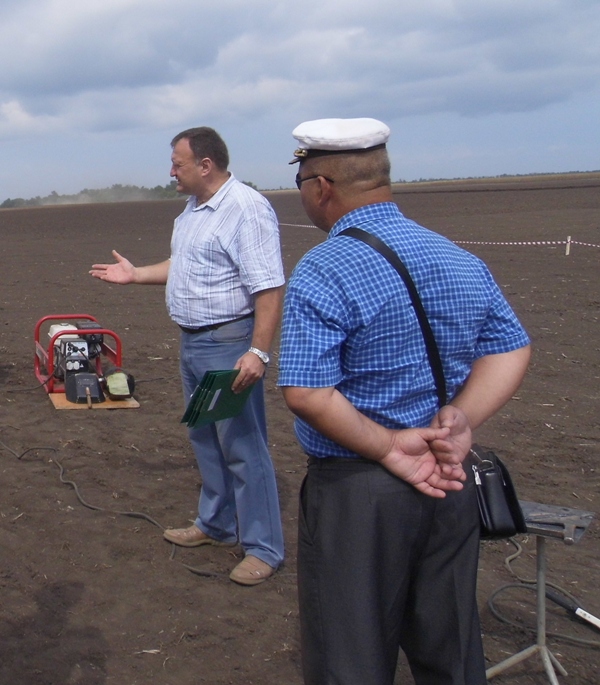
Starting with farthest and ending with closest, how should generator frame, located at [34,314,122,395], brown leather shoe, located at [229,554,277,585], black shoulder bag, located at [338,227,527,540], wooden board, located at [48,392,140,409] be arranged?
generator frame, located at [34,314,122,395], wooden board, located at [48,392,140,409], brown leather shoe, located at [229,554,277,585], black shoulder bag, located at [338,227,527,540]

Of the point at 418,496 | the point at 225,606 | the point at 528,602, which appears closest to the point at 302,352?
the point at 418,496

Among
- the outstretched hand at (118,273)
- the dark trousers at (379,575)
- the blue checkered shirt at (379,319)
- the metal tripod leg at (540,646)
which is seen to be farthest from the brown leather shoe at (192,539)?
the blue checkered shirt at (379,319)

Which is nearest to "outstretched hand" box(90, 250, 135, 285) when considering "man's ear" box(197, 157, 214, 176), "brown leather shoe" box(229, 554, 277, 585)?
"man's ear" box(197, 157, 214, 176)

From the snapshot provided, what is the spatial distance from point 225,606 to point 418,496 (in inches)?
82.5

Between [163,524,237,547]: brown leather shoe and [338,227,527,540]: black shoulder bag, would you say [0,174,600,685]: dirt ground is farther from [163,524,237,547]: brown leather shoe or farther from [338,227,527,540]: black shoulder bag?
[338,227,527,540]: black shoulder bag

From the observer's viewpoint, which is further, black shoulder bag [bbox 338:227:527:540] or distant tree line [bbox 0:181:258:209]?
distant tree line [bbox 0:181:258:209]

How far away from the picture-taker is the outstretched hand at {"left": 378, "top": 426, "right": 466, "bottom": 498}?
2.33m

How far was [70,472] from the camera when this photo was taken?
19.5 ft

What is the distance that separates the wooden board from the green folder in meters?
3.75

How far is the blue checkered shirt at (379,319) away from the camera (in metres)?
A: 2.22

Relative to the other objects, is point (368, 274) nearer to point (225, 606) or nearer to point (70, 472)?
point (225, 606)

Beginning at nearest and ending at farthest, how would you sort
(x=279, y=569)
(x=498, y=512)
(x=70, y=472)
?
(x=498, y=512)
(x=279, y=569)
(x=70, y=472)

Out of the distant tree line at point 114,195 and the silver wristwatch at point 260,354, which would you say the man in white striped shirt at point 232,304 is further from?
the distant tree line at point 114,195

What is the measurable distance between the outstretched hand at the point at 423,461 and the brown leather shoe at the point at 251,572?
7.24 ft
